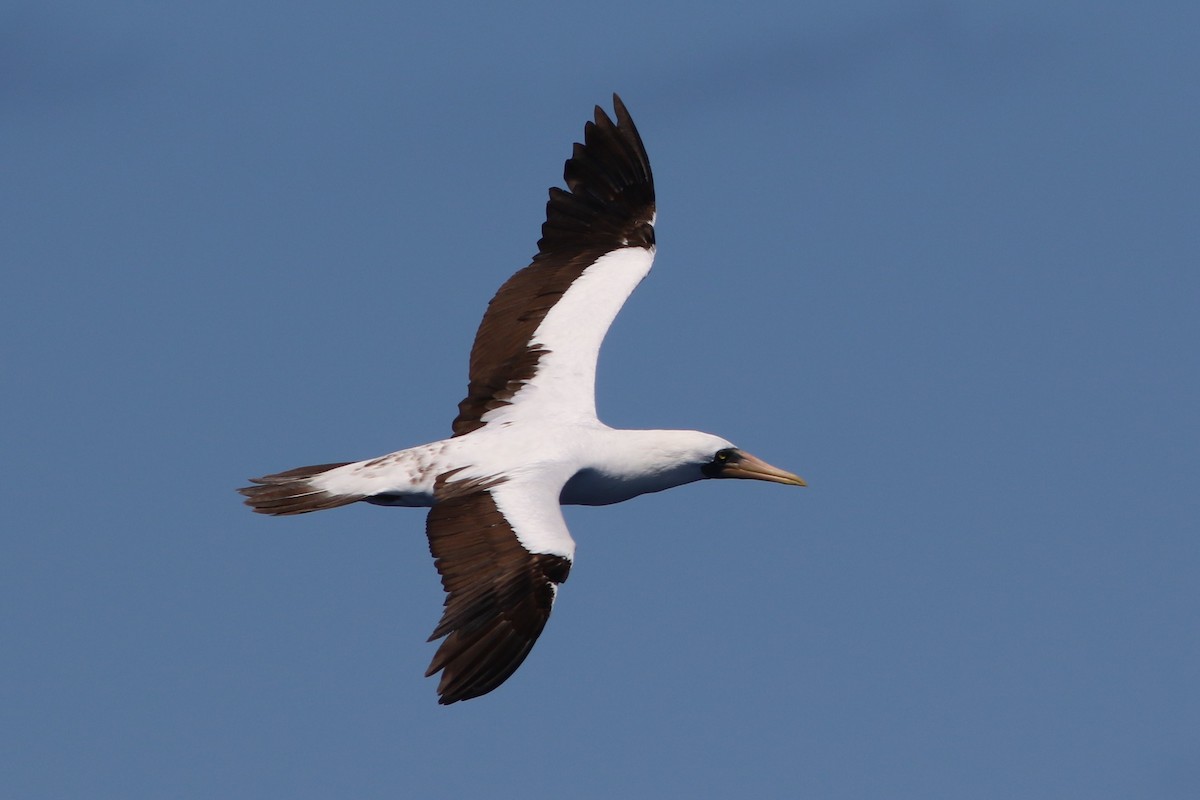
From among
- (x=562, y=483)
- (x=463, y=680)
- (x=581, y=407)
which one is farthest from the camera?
(x=581, y=407)

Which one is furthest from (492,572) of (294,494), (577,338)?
(577,338)

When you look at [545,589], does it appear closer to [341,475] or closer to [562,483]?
[562,483]

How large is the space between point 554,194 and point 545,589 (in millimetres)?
6332

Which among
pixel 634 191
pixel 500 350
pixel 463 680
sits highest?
pixel 634 191

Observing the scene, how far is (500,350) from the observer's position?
1750 cm

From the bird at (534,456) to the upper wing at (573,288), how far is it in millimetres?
14

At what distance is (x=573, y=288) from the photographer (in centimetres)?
1825

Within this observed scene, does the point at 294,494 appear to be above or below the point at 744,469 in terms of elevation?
above

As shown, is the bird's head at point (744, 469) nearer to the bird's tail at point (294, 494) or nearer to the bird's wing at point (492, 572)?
the bird's wing at point (492, 572)

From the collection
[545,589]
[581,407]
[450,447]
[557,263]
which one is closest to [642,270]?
[557,263]

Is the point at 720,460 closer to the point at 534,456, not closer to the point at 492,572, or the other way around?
the point at 534,456

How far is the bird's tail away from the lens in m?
15.9

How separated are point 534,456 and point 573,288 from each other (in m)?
3.17

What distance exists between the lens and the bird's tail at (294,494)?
15.9 meters
